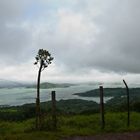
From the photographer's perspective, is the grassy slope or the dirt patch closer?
the dirt patch

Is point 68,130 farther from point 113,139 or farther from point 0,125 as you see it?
point 0,125

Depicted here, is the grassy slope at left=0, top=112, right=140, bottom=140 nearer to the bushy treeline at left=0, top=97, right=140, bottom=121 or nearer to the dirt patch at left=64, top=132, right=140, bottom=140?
the dirt patch at left=64, top=132, right=140, bottom=140

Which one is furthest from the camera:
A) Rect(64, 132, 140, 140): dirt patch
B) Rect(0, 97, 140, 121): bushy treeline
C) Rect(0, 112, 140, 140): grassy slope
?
Rect(0, 97, 140, 121): bushy treeline

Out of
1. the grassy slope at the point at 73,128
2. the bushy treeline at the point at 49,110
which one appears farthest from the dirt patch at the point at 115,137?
the bushy treeline at the point at 49,110

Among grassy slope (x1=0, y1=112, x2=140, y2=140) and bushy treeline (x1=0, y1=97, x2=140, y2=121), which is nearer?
grassy slope (x1=0, y1=112, x2=140, y2=140)

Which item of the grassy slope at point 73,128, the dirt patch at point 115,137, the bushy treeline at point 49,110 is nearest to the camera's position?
the dirt patch at point 115,137

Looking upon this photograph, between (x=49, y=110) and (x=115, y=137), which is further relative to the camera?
(x=49, y=110)

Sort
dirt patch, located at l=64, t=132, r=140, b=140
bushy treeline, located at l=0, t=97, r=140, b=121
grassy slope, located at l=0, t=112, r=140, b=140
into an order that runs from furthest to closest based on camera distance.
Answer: bushy treeline, located at l=0, t=97, r=140, b=121
grassy slope, located at l=0, t=112, r=140, b=140
dirt patch, located at l=64, t=132, r=140, b=140

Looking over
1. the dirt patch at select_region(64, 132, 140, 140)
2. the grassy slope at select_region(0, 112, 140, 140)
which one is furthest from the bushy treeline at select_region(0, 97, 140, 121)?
the dirt patch at select_region(64, 132, 140, 140)

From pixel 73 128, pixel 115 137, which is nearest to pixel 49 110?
pixel 73 128

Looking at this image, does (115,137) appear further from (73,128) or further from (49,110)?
(49,110)

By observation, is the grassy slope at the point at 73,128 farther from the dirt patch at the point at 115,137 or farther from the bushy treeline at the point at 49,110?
the bushy treeline at the point at 49,110

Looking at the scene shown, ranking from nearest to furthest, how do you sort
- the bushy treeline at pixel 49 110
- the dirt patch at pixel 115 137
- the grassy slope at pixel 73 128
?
the dirt patch at pixel 115 137 < the grassy slope at pixel 73 128 < the bushy treeline at pixel 49 110

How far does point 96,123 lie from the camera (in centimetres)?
2820
